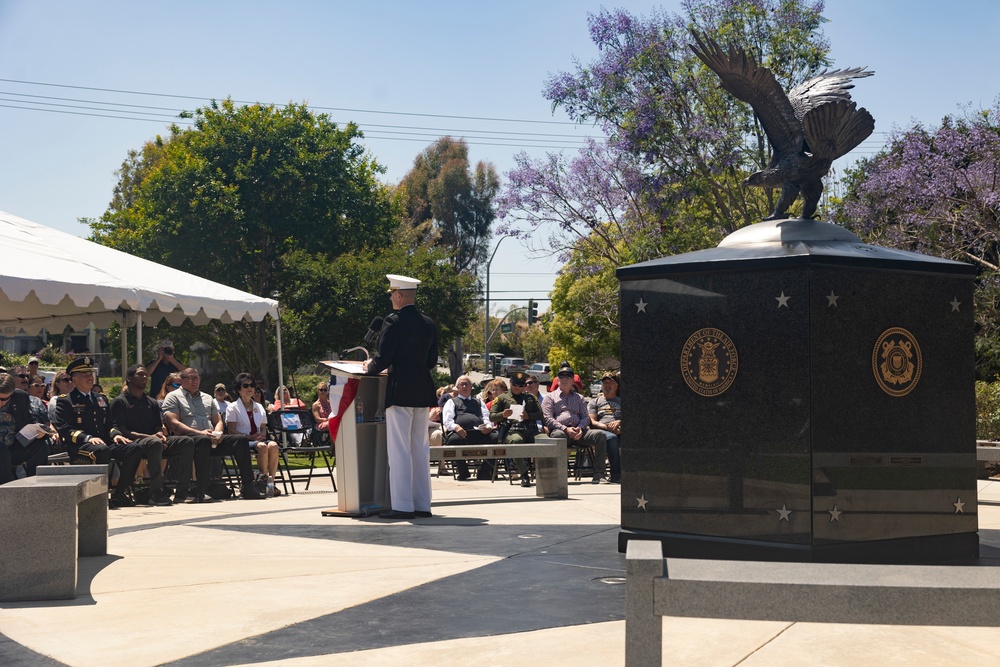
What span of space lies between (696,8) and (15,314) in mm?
14849

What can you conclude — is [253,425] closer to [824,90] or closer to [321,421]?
[321,421]

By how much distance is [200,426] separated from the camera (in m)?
12.6

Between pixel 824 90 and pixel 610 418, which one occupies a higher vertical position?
pixel 824 90

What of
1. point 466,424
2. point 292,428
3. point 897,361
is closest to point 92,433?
point 292,428

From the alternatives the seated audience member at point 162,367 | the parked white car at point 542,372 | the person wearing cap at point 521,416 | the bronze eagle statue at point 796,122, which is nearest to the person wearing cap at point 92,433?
the seated audience member at point 162,367

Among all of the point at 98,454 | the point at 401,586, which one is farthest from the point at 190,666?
the point at 98,454

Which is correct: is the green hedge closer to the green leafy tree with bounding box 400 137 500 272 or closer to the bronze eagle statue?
the bronze eagle statue

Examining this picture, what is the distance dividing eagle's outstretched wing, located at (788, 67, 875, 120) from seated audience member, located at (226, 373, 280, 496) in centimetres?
751

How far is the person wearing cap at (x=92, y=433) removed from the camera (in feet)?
36.8

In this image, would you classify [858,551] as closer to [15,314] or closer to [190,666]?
[190,666]

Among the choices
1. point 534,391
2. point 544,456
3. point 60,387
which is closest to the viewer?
point 544,456

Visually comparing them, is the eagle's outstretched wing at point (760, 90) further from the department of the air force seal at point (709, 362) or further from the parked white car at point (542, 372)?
the parked white car at point (542, 372)

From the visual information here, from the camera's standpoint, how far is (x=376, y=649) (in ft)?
15.8

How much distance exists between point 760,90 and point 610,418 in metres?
7.83
